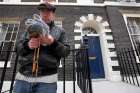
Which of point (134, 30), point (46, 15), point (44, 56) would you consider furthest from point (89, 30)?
point (44, 56)

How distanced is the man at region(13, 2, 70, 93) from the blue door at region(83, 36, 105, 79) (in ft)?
19.3

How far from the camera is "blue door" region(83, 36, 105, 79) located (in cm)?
804

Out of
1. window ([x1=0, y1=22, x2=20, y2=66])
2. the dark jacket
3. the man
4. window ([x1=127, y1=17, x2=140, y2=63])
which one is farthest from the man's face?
window ([x1=127, y1=17, x2=140, y2=63])

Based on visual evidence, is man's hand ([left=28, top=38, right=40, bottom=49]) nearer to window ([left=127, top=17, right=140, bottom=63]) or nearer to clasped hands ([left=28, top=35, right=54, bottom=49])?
clasped hands ([left=28, top=35, right=54, bottom=49])

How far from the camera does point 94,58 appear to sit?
27.0ft

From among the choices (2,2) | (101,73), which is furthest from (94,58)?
(2,2)

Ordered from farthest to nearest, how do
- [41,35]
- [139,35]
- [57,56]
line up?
[139,35]
[57,56]
[41,35]

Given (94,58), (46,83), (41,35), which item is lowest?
(46,83)

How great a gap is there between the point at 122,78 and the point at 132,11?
368 centimetres

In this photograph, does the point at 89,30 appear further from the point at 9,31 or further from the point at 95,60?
the point at 9,31

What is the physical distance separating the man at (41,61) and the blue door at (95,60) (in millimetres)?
5872

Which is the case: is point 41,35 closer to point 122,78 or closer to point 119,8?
point 122,78

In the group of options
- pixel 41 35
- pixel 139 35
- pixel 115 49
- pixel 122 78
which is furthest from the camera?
pixel 139 35

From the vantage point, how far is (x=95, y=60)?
27.1 feet
